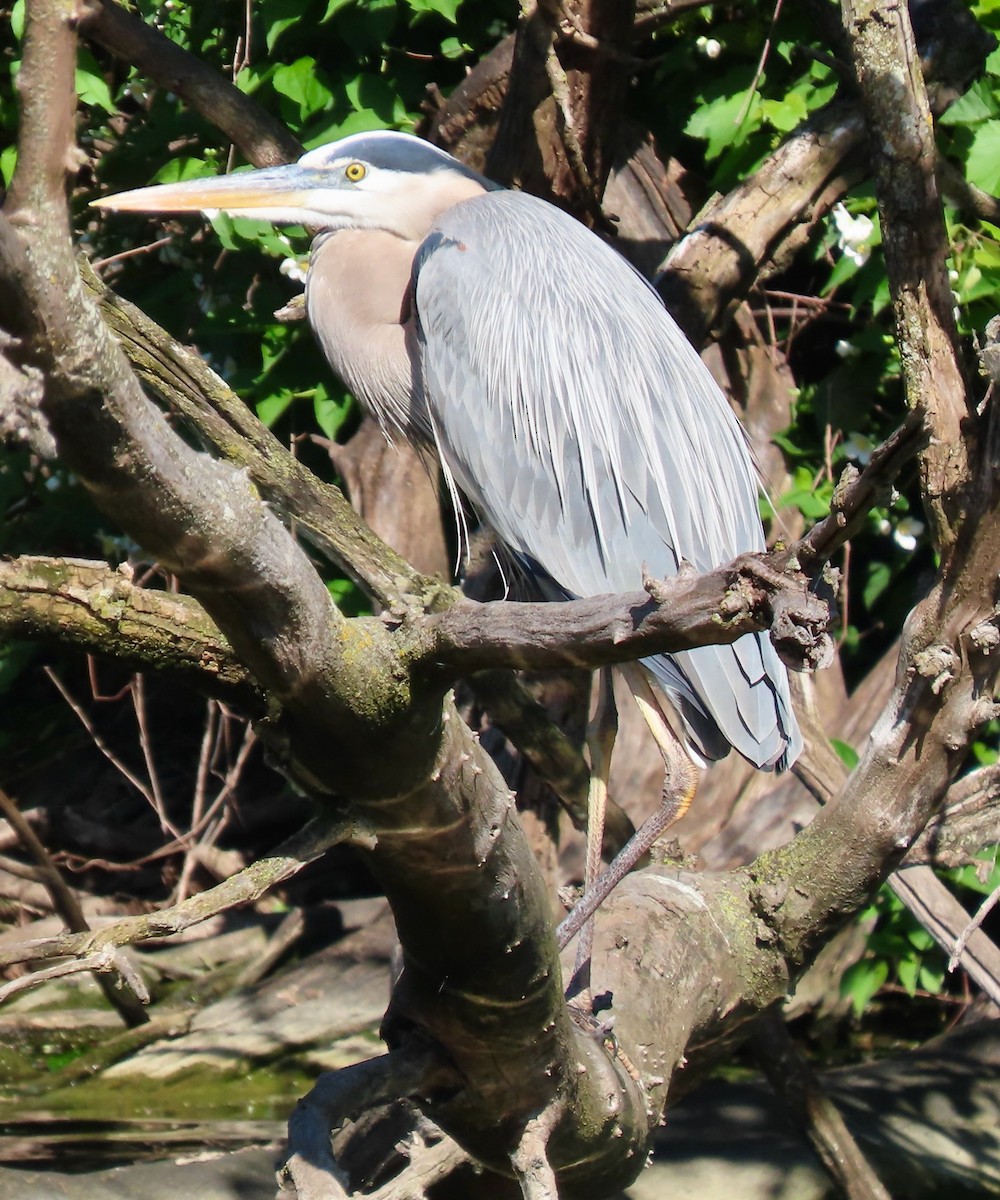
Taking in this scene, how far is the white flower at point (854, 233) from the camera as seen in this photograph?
9.29ft

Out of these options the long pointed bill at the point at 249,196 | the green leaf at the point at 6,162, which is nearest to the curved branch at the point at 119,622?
the long pointed bill at the point at 249,196

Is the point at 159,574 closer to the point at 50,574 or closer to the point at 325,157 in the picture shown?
the point at 325,157

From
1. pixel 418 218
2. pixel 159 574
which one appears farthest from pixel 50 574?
pixel 159 574

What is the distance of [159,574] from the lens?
12.3ft

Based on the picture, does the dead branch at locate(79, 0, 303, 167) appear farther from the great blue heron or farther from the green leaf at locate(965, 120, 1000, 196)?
the green leaf at locate(965, 120, 1000, 196)

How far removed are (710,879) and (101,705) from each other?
8.45 feet

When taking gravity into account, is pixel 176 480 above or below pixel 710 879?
above

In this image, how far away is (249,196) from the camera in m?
2.68

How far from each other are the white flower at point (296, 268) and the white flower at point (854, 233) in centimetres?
116

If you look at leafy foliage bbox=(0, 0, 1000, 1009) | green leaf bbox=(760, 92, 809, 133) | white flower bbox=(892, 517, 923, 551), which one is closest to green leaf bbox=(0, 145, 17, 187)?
leafy foliage bbox=(0, 0, 1000, 1009)

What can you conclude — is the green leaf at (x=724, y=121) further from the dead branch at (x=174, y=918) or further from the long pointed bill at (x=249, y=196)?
the dead branch at (x=174, y=918)

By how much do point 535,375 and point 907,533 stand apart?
1.06m

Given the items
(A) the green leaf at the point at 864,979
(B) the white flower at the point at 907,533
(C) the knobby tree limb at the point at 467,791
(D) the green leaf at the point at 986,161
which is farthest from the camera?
(A) the green leaf at the point at 864,979

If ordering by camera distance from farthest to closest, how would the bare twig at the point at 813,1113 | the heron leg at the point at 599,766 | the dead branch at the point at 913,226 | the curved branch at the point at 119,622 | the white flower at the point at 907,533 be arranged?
the white flower at the point at 907,533, the bare twig at the point at 813,1113, the heron leg at the point at 599,766, the dead branch at the point at 913,226, the curved branch at the point at 119,622
